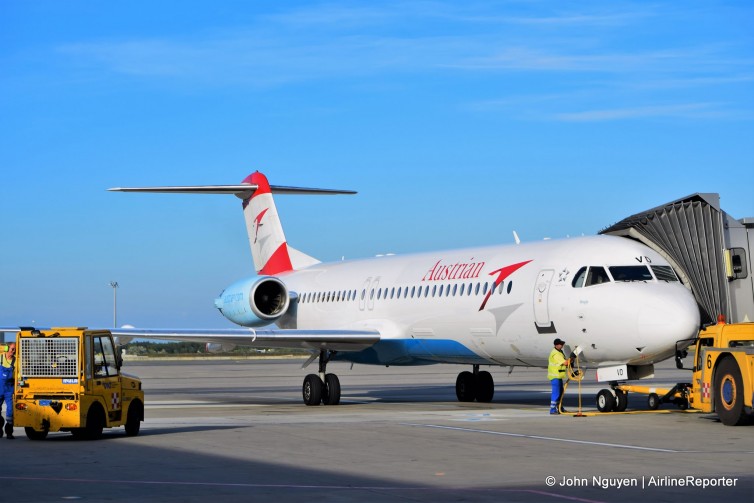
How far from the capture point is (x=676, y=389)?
19859mm

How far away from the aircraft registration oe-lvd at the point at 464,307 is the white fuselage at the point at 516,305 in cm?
3

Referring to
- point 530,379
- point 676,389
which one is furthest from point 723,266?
point 530,379

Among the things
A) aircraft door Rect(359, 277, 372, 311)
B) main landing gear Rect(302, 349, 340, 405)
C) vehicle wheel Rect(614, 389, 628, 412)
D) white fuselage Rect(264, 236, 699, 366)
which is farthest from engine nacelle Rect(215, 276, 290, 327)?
vehicle wheel Rect(614, 389, 628, 412)

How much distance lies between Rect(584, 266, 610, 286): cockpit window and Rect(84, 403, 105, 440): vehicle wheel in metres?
8.88

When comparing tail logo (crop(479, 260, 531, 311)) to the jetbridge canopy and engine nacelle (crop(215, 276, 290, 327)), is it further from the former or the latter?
engine nacelle (crop(215, 276, 290, 327))

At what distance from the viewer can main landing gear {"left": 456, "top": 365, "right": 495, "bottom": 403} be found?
1023 inches

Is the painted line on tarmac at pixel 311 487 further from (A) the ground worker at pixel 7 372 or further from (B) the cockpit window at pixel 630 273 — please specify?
(B) the cockpit window at pixel 630 273

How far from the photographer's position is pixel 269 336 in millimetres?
25469

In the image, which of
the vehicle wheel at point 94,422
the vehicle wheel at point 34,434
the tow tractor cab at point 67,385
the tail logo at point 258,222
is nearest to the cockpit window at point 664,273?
the tow tractor cab at point 67,385

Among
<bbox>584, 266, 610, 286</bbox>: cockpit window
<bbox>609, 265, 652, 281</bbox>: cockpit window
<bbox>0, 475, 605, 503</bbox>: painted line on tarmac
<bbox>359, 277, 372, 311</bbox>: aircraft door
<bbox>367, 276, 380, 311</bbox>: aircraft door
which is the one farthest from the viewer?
<bbox>359, 277, 372, 311</bbox>: aircraft door

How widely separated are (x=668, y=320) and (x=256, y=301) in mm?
13189

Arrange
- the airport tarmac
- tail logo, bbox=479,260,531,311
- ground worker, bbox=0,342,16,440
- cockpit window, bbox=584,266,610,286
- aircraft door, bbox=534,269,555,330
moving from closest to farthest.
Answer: the airport tarmac
ground worker, bbox=0,342,16,440
cockpit window, bbox=584,266,610,286
aircraft door, bbox=534,269,555,330
tail logo, bbox=479,260,531,311

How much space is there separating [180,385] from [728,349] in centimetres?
2496

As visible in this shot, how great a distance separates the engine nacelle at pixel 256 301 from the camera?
95.2 ft
